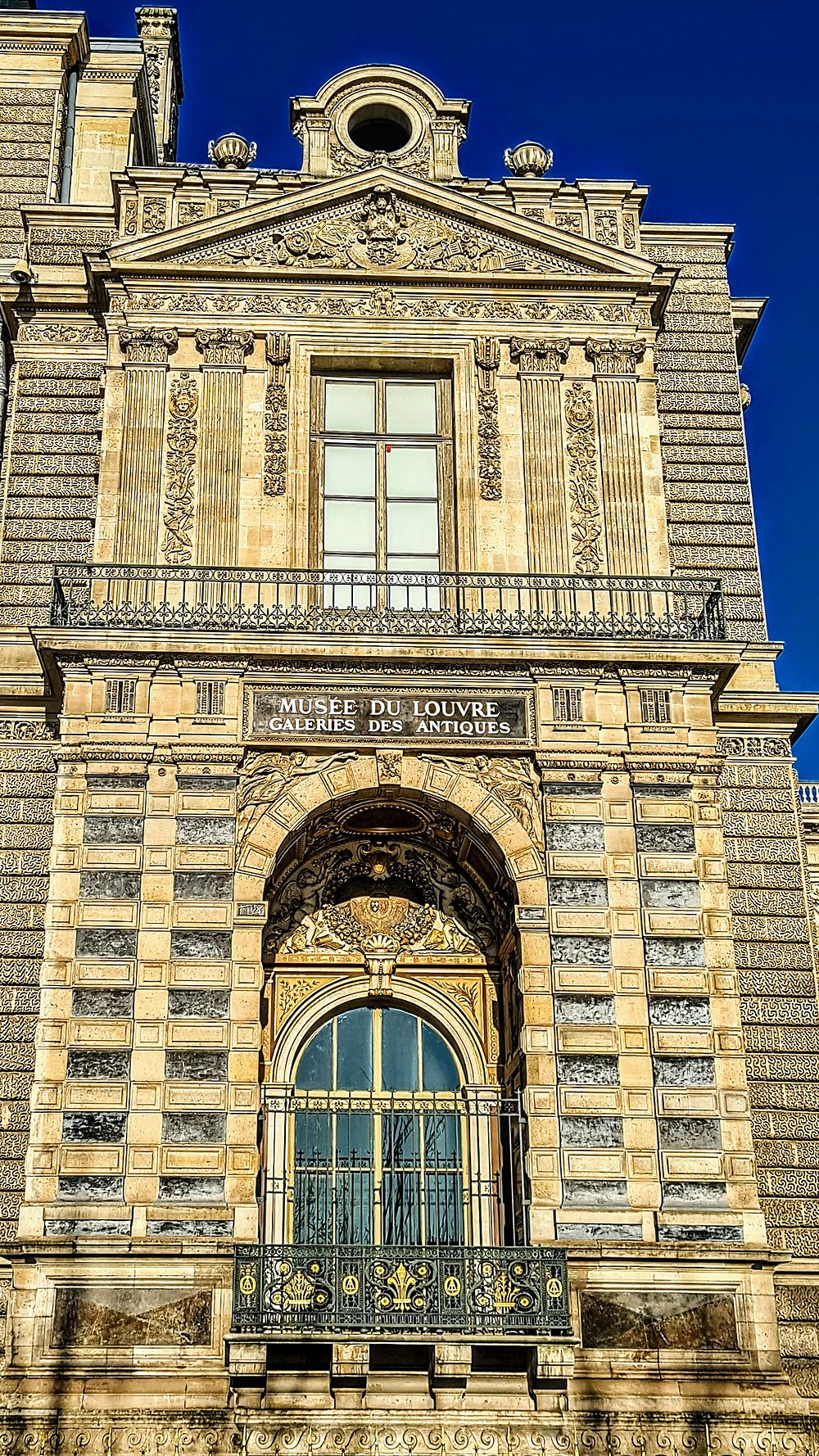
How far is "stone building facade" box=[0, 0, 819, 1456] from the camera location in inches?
772

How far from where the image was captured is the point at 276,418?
24391mm

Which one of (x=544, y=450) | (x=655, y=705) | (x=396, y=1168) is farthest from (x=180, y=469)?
(x=396, y=1168)

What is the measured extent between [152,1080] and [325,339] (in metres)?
9.92

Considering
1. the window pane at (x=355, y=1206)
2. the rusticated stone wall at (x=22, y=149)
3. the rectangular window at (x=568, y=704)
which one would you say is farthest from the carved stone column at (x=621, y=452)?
the rusticated stone wall at (x=22, y=149)

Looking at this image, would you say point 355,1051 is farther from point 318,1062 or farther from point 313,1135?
point 313,1135

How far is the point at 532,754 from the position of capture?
22.4 m

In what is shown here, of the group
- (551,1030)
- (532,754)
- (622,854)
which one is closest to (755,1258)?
(551,1030)

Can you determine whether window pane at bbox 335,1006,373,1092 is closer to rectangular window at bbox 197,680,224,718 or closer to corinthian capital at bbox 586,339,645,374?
rectangular window at bbox 197,680,224,718

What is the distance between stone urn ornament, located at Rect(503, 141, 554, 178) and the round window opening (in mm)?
1429

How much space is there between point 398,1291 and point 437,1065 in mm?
3784

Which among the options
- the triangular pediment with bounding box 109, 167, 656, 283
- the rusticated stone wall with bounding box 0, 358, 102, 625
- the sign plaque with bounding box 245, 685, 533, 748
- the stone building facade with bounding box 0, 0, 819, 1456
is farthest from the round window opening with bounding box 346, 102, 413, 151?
the sign plaque with bounding box 245, 685, 533, 748

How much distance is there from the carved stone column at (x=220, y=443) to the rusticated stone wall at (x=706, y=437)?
6.36 metres

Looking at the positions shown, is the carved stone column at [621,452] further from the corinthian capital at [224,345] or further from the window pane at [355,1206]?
the window pane at [355,1206]

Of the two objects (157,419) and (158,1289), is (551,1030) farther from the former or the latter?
(157,419)
